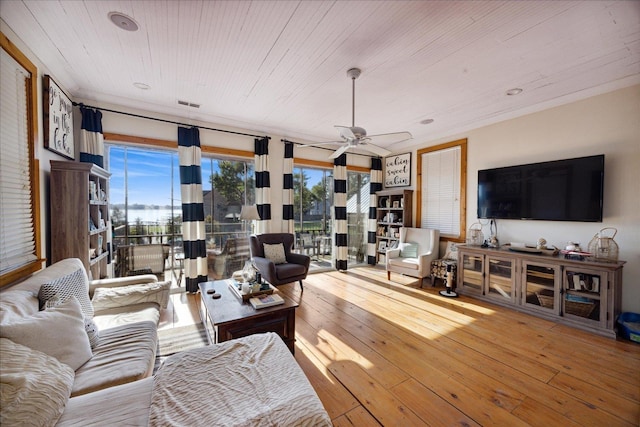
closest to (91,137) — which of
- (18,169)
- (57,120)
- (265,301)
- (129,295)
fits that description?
(57,120)

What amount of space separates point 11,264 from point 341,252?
4391 mm

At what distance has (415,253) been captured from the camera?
4574 mm

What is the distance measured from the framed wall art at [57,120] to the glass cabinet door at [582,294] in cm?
554

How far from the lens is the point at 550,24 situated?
1.94 metres

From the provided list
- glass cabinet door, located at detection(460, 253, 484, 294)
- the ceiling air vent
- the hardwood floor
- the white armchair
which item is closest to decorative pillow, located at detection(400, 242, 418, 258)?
the white armchair

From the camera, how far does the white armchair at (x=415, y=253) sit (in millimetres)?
4176

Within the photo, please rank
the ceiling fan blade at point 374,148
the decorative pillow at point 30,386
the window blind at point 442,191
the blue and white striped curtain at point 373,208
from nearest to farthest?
the decorative pillow at point 30,386, the ceiling fan blade at point 374,148, the window blind at point 442,191, the blue and white striped curtain at point 373,208

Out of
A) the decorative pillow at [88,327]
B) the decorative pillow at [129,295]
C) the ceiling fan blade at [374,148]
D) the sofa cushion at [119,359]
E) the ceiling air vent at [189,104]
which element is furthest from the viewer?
the ceiling air vent at [189,104]

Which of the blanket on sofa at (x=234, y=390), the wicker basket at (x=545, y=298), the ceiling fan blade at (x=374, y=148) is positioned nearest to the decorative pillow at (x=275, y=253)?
the ceiling fan blade at (x=374, y=148)

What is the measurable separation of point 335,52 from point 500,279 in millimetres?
3435

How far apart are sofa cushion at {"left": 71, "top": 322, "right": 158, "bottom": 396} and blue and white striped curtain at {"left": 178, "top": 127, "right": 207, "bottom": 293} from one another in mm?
1981

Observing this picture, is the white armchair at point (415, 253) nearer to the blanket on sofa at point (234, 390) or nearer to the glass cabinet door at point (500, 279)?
the glass cabinet door at point (500, 279)

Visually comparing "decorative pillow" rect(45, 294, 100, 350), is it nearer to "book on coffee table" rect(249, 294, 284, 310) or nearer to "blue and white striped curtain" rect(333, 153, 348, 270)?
"book on coffee table" rect(249, 294, 284, 310)

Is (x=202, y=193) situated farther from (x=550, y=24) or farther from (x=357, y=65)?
(x=550, y=24)
